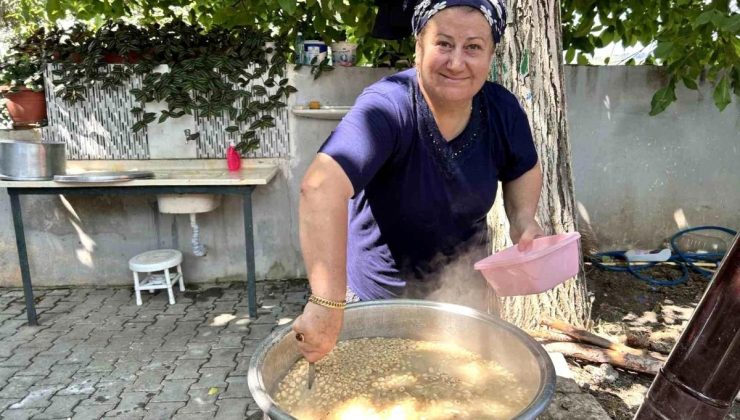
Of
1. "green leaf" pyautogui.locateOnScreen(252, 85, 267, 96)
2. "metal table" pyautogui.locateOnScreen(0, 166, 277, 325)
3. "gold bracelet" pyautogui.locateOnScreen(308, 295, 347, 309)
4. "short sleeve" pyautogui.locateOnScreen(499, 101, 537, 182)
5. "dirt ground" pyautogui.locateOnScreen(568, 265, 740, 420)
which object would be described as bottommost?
"dirt ground" pyautogui.locateOnScreen(568, 265, 740, 420)

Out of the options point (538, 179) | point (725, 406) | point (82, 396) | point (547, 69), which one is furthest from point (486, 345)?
point (82, 396)

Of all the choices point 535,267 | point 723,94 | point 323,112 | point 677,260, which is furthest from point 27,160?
point 677,260

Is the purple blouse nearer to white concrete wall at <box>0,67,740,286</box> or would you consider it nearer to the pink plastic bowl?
the pink plastic bowl

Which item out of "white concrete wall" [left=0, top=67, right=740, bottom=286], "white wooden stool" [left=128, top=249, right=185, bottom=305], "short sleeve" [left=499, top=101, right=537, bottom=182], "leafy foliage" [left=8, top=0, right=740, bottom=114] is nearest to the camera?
"short sleeve" [left=499, top=101, right=537, bottom=182]

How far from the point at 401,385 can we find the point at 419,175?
28.2 inches

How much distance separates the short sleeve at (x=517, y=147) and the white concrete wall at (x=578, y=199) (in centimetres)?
324

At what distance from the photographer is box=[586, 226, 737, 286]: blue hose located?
15.6 feet

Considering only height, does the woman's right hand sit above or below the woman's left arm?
below

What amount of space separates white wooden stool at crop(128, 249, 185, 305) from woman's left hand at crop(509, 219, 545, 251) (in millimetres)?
3675

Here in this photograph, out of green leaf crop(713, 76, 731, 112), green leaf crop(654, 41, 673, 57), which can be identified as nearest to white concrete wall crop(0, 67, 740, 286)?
green leaf crop(713, 76, 731, 112)

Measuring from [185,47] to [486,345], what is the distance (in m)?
4.17

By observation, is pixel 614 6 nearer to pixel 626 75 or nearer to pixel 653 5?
pixel 653 5

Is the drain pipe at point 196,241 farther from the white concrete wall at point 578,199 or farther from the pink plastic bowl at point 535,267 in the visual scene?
the pink plastic bowl at point 535,267

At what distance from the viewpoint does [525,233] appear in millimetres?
1747
